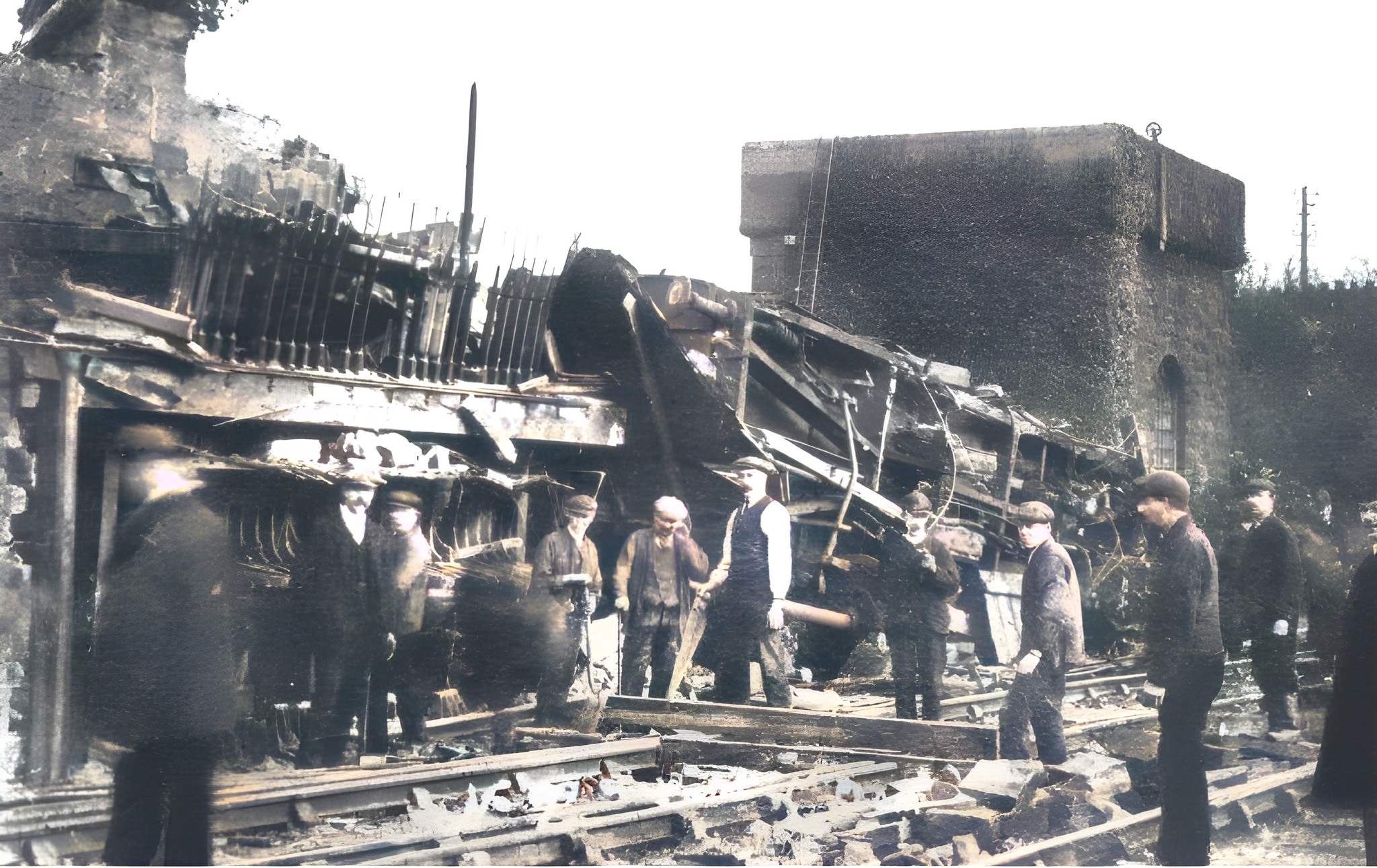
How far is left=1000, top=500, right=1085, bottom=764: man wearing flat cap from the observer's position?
6.13 meters

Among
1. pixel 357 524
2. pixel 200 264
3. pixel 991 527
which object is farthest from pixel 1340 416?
pixel 200 264

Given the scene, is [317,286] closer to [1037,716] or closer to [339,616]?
[339,616]

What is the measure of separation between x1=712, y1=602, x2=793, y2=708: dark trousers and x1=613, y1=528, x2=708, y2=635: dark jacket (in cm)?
21

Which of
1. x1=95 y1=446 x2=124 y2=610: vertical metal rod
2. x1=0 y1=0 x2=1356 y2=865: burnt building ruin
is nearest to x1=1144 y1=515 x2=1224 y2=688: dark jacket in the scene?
x1=0 y1=0 x2=1356 y2=865: burnt building ruin

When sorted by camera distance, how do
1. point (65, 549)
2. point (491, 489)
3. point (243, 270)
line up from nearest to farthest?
point (65, 549)
point (243, 270)
point (491, 489)

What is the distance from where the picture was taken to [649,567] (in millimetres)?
6188

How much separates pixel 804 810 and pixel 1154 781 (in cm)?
207

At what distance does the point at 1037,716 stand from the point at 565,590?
2.75 m

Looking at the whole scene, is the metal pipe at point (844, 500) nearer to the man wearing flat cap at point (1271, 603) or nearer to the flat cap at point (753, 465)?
the flat cap at point (753, 465)

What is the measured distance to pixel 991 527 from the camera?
682cm

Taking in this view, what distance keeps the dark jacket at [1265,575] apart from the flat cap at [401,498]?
4.63 m

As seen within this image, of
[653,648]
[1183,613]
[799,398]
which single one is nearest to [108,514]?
[653,648]

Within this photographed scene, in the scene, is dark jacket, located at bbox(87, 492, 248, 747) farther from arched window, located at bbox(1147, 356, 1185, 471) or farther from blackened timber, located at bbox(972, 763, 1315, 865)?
arched window, located at bbox(1147, 356, 1185, 471)

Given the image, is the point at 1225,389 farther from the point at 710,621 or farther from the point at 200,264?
the point at 200,264
